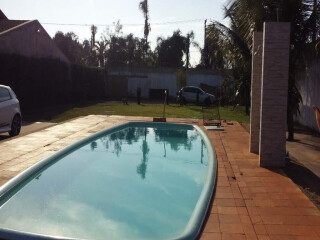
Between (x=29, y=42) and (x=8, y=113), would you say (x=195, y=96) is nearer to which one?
(x=29, y=42)

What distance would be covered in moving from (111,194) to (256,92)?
14.0 ft

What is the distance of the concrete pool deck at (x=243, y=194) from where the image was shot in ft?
13.8

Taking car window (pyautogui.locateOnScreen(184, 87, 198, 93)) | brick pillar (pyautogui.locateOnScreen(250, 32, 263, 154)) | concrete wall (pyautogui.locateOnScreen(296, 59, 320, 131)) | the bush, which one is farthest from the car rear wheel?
car window (pyautogui.locateOnScreen(184, 87, 198, 93))

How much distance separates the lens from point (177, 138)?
12297mm

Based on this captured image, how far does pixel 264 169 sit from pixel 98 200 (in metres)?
3.19

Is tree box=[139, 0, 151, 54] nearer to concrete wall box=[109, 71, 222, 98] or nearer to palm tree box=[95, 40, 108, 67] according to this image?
palm tree box=[95, 40, 108, 67]

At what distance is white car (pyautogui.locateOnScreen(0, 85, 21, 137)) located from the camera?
9945 millimetres

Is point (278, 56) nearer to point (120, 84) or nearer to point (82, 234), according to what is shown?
point (82, 234)

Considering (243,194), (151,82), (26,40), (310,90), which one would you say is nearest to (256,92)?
(243,194)

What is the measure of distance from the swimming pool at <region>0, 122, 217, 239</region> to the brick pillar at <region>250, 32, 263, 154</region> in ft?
3.48

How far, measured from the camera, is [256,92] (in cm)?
859

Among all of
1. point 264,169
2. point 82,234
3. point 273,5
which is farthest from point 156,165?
point 273,5

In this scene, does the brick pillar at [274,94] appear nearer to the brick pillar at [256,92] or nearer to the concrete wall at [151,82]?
the brick pillar at [256,92]

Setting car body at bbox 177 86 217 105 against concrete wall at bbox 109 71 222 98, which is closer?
car body at bbox 177 86 217 105
